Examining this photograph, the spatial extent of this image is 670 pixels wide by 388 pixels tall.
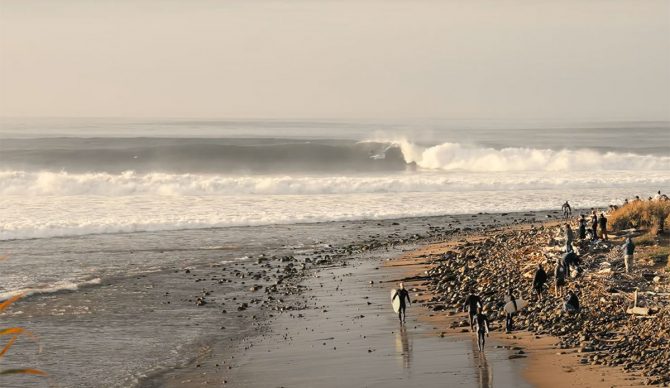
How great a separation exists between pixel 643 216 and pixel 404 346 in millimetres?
10892

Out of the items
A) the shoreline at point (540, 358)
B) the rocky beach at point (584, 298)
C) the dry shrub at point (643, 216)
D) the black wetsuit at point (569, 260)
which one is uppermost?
the dry shrub at point (643, 216)

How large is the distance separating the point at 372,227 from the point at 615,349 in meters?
20.5

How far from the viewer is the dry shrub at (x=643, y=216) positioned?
25.2 m

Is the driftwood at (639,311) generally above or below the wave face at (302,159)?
above

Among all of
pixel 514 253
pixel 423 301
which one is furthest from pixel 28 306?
pixel 514 253

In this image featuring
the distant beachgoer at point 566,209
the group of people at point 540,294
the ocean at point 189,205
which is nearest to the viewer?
the group of people at point 540,294

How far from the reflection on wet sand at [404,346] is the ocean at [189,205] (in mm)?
4169

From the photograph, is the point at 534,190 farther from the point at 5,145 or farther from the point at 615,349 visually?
the point at 5,145

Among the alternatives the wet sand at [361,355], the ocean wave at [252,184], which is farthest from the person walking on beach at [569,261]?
the ocean wave at [252,184]

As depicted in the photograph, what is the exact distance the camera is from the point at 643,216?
84.5 ft

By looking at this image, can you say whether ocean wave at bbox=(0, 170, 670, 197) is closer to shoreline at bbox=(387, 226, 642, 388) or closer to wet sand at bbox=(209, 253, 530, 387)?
wet sand at bbox=(209, 253, 530, 387)

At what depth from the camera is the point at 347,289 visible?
23.7 metres

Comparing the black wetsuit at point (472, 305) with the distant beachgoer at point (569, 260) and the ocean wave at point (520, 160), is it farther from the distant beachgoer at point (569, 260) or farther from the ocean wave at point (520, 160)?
the ocean wave at point (520, 160)

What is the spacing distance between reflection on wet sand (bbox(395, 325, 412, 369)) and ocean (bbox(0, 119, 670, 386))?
13.7 feet
